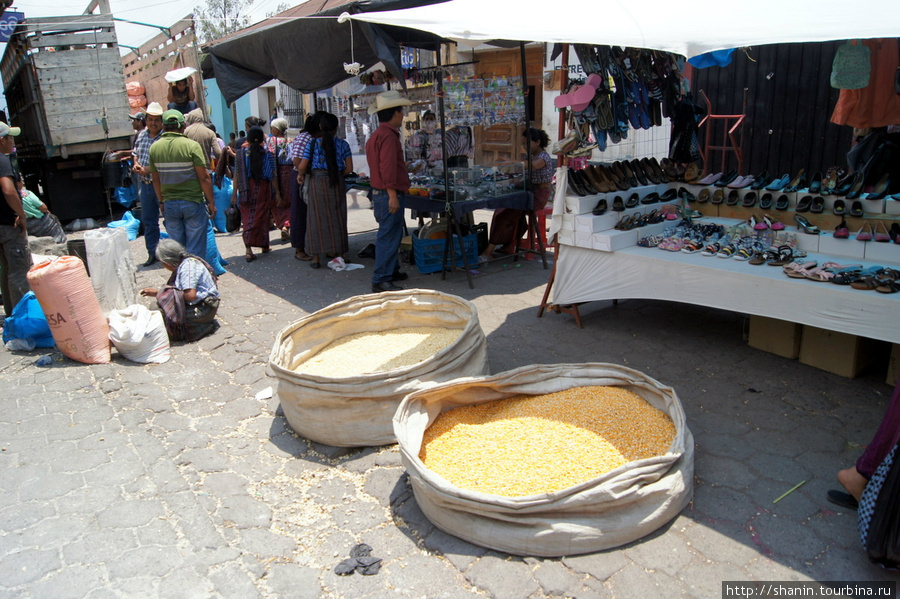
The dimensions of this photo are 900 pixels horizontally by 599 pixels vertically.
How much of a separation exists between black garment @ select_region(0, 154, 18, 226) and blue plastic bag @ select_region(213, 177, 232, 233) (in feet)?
11.9

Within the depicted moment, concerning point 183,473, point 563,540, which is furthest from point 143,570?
point 563,540

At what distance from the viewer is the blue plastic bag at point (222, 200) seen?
892 cm

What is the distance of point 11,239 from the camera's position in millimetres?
5309

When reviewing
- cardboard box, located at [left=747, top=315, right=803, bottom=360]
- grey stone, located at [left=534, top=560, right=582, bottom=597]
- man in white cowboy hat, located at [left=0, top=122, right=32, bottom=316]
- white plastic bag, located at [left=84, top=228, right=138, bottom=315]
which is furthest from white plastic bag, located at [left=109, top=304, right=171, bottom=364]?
cardboard box, located at [left=747, top=315, right=803, bottom=360]

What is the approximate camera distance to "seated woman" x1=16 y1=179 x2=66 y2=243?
6.25 m

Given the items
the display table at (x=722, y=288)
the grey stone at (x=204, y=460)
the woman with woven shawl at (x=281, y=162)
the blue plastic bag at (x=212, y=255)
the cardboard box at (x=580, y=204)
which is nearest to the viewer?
the grey stone at (x=204, y=460)

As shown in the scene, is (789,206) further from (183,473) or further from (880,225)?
(183,473)

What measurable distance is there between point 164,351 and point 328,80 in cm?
356

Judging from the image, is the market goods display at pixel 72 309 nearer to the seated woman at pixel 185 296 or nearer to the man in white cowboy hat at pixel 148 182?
the seated woman at pixel 185 296

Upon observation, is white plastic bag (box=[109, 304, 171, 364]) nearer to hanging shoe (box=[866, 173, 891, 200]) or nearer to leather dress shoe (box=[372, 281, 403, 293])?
leather dress shoe (box=[372, 281, 403, 293])

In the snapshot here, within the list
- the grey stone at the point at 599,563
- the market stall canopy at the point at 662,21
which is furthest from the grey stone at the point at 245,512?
the market stall canopy at the point at 662,21

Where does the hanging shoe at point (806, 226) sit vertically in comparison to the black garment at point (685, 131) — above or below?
below

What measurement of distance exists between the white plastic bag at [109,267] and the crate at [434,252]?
267 centimetres

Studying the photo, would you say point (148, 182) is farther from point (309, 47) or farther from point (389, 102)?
point (389, 102)
